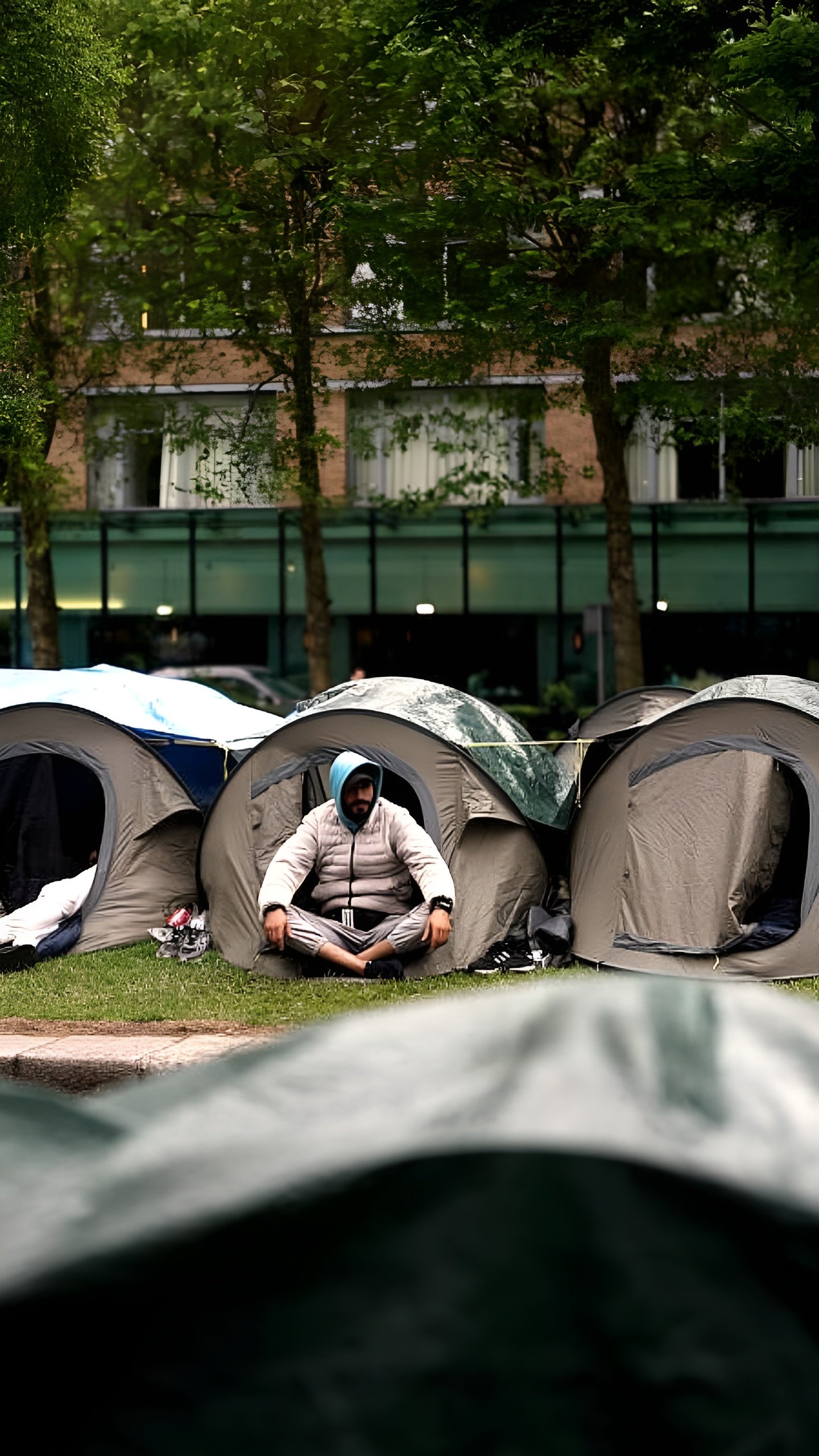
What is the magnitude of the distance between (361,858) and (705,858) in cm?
223

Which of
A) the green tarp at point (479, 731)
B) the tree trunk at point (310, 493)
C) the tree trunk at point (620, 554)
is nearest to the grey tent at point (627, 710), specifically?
the green tarp at point (479, 731)

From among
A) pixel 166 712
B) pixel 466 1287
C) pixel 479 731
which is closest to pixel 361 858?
pixel 479 731

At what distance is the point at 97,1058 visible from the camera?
6562mm

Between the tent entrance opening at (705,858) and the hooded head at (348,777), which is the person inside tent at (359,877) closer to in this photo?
the hooded head at (348,777)

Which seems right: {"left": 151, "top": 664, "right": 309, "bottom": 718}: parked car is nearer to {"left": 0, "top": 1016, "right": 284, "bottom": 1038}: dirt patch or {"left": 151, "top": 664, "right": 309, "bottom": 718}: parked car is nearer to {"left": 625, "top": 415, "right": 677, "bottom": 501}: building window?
{"left": 625, "top": 415, "right": 677, "bottom": 501}: building window

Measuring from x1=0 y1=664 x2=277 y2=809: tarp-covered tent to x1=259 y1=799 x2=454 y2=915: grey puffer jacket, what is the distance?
188 centimetres

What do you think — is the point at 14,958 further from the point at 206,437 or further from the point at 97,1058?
the point at 206,437

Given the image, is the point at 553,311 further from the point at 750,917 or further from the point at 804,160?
the point at 750,917

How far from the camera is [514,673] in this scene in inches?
1113

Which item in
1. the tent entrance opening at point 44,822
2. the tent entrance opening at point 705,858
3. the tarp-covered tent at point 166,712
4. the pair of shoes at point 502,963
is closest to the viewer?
the tent entrance opening at point 705,858

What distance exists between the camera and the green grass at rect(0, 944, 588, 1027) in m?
7.91

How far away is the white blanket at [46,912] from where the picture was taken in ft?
32.4

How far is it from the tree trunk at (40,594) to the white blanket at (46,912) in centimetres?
1046

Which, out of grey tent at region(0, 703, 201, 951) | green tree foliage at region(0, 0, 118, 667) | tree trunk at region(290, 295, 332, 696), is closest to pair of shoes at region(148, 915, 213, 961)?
grey tent at region(0, 703, 201, 951)
